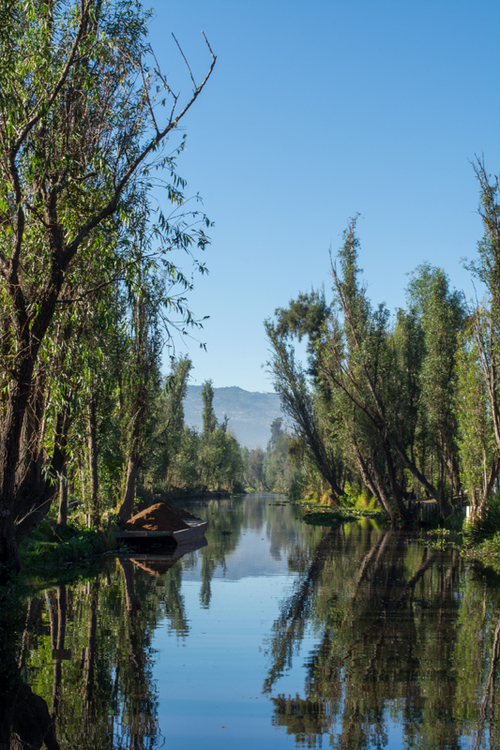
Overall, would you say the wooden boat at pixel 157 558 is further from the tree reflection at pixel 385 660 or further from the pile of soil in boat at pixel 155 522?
the tree reflection at pixel 385 660

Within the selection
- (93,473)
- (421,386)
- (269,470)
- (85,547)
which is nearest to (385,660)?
(85,547)

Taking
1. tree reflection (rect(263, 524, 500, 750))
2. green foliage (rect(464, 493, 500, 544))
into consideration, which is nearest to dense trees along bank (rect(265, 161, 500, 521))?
green foliage (rect(464, 493, 500, 544))

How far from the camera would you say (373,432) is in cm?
3366

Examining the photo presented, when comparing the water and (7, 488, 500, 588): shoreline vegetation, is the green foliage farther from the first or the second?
the water

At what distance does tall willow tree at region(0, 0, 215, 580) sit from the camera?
8.86 meters

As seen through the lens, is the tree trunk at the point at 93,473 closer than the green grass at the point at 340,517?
Yes

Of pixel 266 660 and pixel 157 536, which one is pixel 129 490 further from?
pixel 266 660

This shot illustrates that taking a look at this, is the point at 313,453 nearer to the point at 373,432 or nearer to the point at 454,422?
the point at 373,432

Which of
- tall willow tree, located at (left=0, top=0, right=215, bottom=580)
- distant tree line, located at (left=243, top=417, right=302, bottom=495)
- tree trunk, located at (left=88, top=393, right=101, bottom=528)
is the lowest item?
distant tree line, located at (left=243, top=417, right=302, bottom=495)

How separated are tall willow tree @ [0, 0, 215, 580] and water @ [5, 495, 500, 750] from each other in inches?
90.2

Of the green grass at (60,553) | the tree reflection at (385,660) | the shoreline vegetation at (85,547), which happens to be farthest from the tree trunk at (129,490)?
the tree reflection at (385,660)

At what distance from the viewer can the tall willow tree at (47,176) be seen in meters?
8.86

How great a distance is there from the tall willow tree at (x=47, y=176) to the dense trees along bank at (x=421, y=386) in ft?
48.0

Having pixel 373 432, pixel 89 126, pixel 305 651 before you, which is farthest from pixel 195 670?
pixel 373 432
